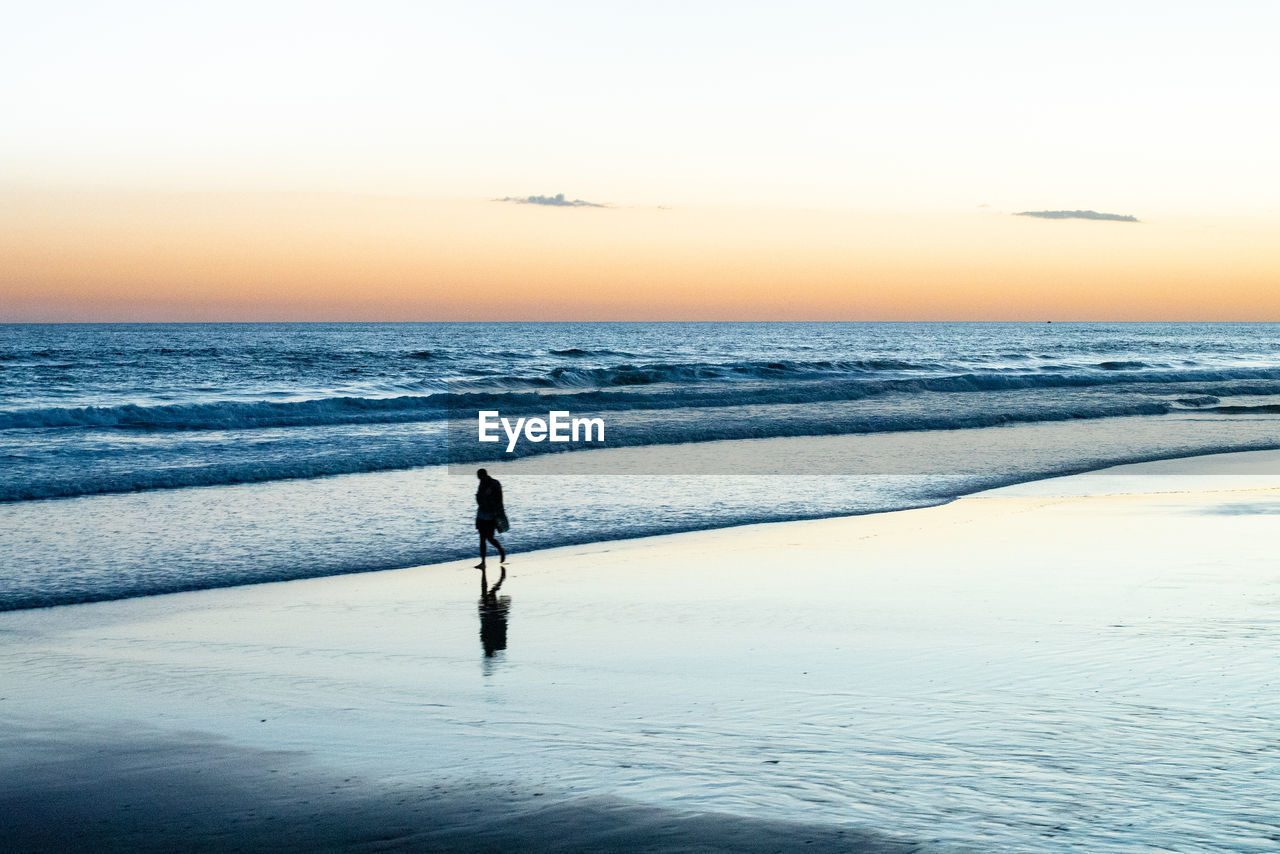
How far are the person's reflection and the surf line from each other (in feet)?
45.3

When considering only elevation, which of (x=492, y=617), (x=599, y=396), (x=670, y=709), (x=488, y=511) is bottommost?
(x=492, y=617)

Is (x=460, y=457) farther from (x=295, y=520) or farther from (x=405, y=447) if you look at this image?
(x=295, y=520)

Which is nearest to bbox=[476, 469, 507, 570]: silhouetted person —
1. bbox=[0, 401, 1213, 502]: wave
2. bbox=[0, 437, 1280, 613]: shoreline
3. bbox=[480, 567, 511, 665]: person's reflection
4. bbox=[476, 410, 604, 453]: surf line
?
bbox=[0, 437, 1280, 613]: shoreline

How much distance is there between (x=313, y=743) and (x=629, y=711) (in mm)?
1954

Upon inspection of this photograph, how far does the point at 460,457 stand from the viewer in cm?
2433

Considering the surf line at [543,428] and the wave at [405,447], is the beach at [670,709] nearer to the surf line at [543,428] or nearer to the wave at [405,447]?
the wave at [405,447]

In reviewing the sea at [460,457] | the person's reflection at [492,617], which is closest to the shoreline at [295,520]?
the sea at [460,457]

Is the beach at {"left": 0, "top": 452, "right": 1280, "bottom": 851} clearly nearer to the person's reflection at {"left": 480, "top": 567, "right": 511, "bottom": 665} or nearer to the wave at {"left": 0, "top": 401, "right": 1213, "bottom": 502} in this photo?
the person's reflection at {"left": 480, "top": 567, "right": 511, "bottom": 665}

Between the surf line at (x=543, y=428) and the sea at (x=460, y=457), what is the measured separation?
58 centimetres

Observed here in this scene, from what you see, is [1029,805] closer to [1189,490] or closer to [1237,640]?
[1237,640]

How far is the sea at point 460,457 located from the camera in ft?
46.6

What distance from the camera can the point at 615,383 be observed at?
53.8m

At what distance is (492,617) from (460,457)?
1426 centimetres

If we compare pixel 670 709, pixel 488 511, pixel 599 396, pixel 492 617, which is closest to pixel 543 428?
pixel 599 396
